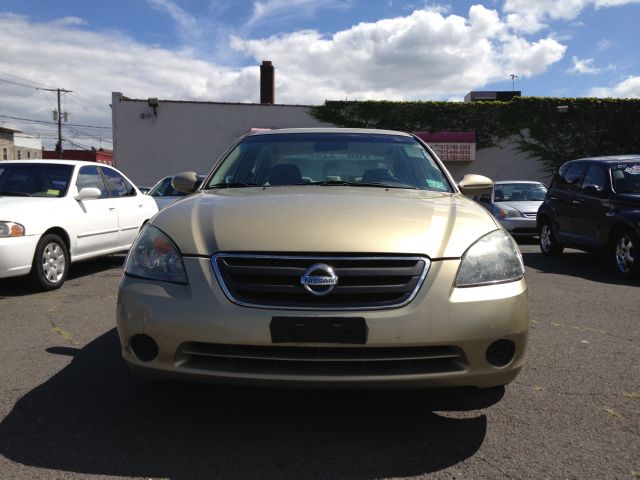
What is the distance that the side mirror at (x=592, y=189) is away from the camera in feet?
26.7

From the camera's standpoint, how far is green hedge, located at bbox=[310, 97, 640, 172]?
2561 cm

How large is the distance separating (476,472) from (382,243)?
1018 millimetres

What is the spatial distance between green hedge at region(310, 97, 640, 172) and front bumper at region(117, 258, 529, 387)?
2380cm

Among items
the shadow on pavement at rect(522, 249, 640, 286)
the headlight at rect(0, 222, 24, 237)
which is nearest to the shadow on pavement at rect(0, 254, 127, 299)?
the headlight at rect(0, 222, 24, 237)

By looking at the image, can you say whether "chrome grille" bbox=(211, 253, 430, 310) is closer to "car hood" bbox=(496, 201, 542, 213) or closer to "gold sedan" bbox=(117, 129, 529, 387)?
"gold sedan" bbox=(117, 129, 529, 387)

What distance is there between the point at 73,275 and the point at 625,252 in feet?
23.4

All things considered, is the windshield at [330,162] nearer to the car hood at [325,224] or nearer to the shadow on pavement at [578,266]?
the car hood at [325,224]

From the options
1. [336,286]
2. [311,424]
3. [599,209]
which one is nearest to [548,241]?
[599,209]

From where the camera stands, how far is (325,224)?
106 inches

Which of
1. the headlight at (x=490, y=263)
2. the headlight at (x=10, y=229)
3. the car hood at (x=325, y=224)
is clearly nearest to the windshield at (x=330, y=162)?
the car hood at (x=325, y=224)

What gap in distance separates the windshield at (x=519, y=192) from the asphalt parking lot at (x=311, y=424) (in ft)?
30.1

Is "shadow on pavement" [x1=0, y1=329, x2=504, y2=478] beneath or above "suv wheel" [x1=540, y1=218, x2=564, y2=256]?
beneath

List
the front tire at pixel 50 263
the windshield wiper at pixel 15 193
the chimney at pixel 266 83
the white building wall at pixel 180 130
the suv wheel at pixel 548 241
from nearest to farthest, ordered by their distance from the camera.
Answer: the front tire at pixel 50 263 < the windshield wiper at pixel 15 193 < the suv wheel at pixel 548 241 < the white building wall at pixel 180 130 < the chimney at pixel 266 83

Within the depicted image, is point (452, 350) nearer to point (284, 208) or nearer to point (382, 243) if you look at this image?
→ point (382, 243)
